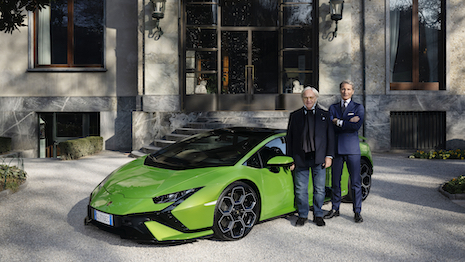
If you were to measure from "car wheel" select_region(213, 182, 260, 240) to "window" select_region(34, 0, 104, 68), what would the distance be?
11784 mm

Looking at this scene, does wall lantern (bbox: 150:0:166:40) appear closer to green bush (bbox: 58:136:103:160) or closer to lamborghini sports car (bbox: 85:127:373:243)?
green bush (bbox: 58:136:103:160)

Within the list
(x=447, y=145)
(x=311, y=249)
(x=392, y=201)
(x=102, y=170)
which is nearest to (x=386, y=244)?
(x=311, y=249)

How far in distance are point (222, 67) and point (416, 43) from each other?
23.7 feet

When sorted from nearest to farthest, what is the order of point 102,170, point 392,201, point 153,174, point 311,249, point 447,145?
point 311,249, point 153,174, point 392,201, point 102,170, point 447,145

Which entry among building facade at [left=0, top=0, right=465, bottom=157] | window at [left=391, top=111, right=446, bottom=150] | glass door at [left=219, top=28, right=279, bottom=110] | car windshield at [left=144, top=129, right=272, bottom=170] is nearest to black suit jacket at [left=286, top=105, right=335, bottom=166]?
car windshield at [left=144, top=129, right=272, bottom=170]

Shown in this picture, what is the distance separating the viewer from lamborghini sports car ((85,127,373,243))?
344cm

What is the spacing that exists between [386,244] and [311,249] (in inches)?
32.7

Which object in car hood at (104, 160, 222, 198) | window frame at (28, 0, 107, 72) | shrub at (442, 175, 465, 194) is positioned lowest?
shrub at (442, 175, 465, 194)

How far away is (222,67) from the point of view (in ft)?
44.0

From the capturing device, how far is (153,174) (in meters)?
4.01

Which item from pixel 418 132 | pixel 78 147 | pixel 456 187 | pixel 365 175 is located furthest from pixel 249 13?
pixel 456 187

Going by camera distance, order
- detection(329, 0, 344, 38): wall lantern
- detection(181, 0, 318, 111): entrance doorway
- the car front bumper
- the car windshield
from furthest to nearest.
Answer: detection(181, 0, 318, 111): entrance doorway, detection(329, 0, 344, 38): wall lantern, the car windshield, the car front bumper

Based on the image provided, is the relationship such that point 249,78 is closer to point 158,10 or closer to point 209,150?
point 158,10

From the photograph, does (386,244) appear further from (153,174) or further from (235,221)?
(153,174)
